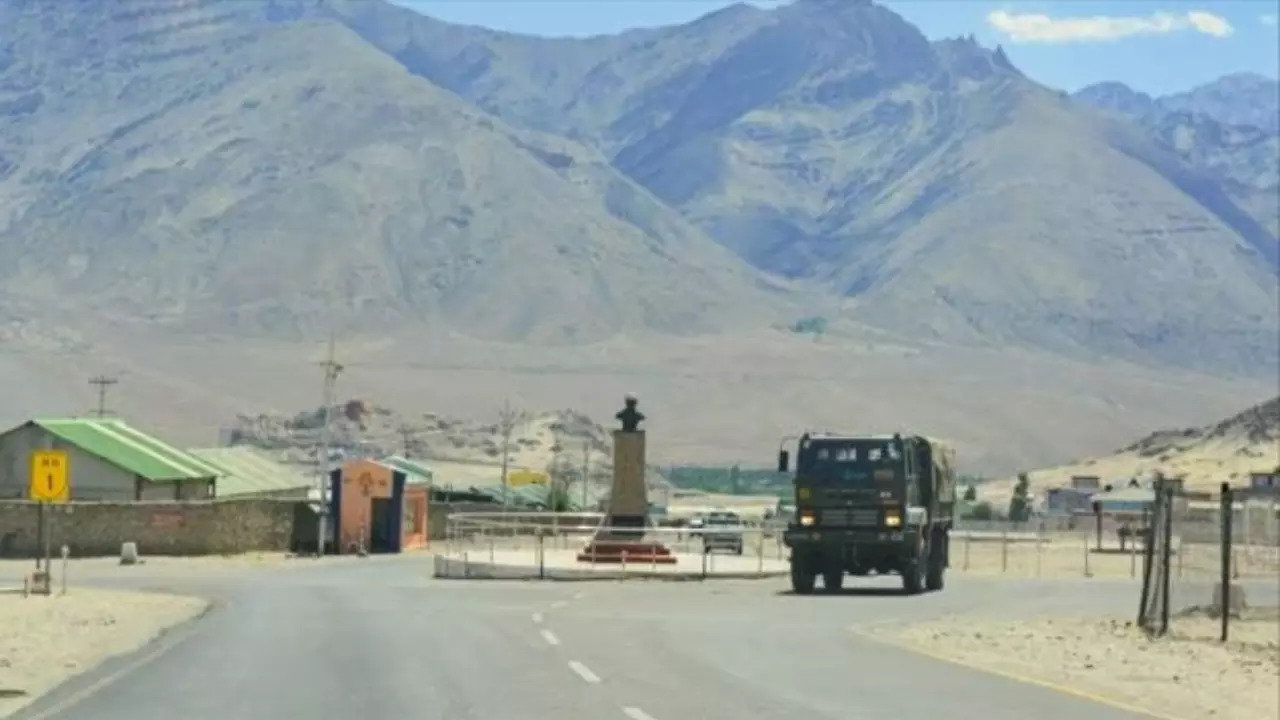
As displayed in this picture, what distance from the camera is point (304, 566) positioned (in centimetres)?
6066

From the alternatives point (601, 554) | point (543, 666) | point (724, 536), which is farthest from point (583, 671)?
point (724, 536)

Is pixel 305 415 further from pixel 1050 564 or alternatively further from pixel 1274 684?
pixel 1274 684

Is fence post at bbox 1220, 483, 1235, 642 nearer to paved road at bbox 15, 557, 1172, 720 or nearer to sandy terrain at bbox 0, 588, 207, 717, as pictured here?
paved road at bbox 15, 557, 1172, 720

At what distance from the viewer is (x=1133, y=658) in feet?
92.5

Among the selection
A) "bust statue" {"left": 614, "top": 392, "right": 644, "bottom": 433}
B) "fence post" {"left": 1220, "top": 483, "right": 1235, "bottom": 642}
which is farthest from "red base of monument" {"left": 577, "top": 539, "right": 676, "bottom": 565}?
"fence post" {"left": 1220, "top": 483, "right": 1235, "bottom": 642}

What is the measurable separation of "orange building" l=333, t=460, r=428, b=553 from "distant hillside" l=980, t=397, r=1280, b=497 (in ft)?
177

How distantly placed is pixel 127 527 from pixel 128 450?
1568 cm

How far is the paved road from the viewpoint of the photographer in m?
19.9

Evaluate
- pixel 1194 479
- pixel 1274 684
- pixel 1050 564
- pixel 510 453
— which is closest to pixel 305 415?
pixel 510 453

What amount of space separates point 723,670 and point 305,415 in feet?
582

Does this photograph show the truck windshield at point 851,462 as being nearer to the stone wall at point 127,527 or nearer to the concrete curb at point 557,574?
the concrete curb at point 557,574

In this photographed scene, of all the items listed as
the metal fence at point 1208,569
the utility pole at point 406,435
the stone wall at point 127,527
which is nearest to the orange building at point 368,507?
the stone wall at point 127,527

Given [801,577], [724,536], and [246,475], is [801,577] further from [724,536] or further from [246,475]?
[246,475]

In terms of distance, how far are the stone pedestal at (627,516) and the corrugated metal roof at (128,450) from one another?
2677 centimetres
